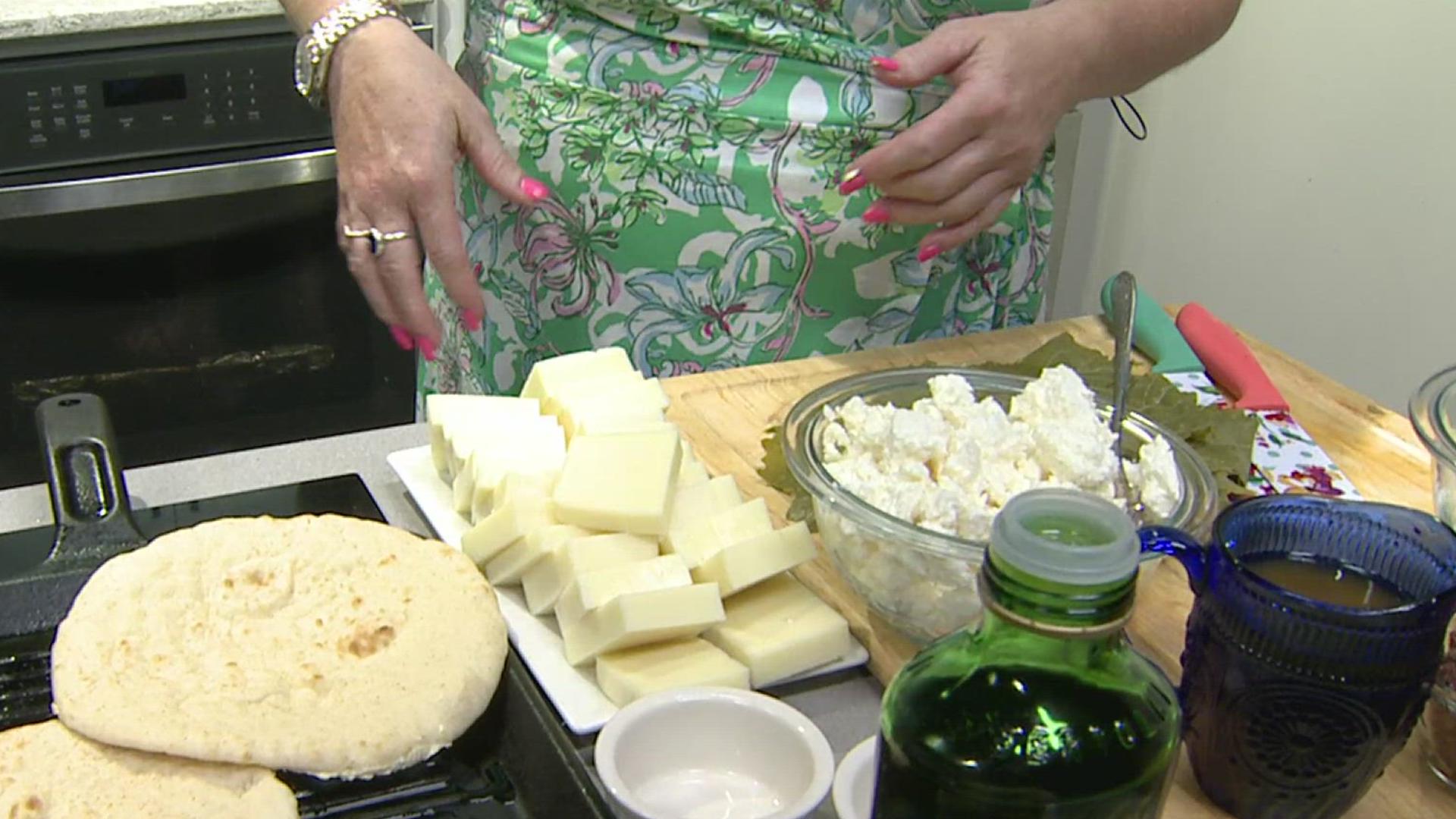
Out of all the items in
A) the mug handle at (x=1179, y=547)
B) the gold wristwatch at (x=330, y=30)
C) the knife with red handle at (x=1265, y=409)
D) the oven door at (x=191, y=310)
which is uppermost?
the gold wristwatch at (x=330, y=30)

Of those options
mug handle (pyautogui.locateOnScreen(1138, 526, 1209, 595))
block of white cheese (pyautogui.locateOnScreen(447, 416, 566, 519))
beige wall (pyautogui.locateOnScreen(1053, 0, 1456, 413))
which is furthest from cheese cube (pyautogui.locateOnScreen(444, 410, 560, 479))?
beige wall (pyautogui.locateOnScreen(1053, 0, 1456, 413))

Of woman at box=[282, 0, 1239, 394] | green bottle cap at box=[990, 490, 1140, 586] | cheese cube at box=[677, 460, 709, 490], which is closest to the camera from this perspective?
green bottle cap at box=[990, 490, 1140, 586]

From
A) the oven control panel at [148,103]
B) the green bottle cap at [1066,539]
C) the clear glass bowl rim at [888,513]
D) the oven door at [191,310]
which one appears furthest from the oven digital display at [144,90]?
the green bottle cap at [1066,539]

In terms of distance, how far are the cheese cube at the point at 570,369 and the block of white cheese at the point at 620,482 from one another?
0.12m

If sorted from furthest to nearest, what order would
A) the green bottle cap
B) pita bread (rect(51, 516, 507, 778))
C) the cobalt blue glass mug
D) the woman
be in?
the woman
pita bread (rect(51, 516, 507, 778))
the cobalt blue glass mug
the green bottle cap

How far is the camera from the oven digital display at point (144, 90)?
2158 millimetres

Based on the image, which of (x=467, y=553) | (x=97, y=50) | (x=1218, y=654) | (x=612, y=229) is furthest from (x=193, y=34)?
(x=1218, y=654)

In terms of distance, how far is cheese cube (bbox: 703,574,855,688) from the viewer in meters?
0.95

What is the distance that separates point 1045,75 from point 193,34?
58.0 inches

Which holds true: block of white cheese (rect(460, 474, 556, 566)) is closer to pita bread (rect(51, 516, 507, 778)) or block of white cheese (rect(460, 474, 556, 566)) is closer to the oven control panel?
pita bread (rect(51, 516, 507, 778))

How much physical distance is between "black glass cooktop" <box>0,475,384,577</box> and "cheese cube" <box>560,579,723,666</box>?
25 cm

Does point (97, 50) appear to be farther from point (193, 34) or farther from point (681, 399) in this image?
point (681, 399)

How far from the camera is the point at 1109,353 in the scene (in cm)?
144

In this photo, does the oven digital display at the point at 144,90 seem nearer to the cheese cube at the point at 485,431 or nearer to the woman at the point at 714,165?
the woman at the point at 714,165
